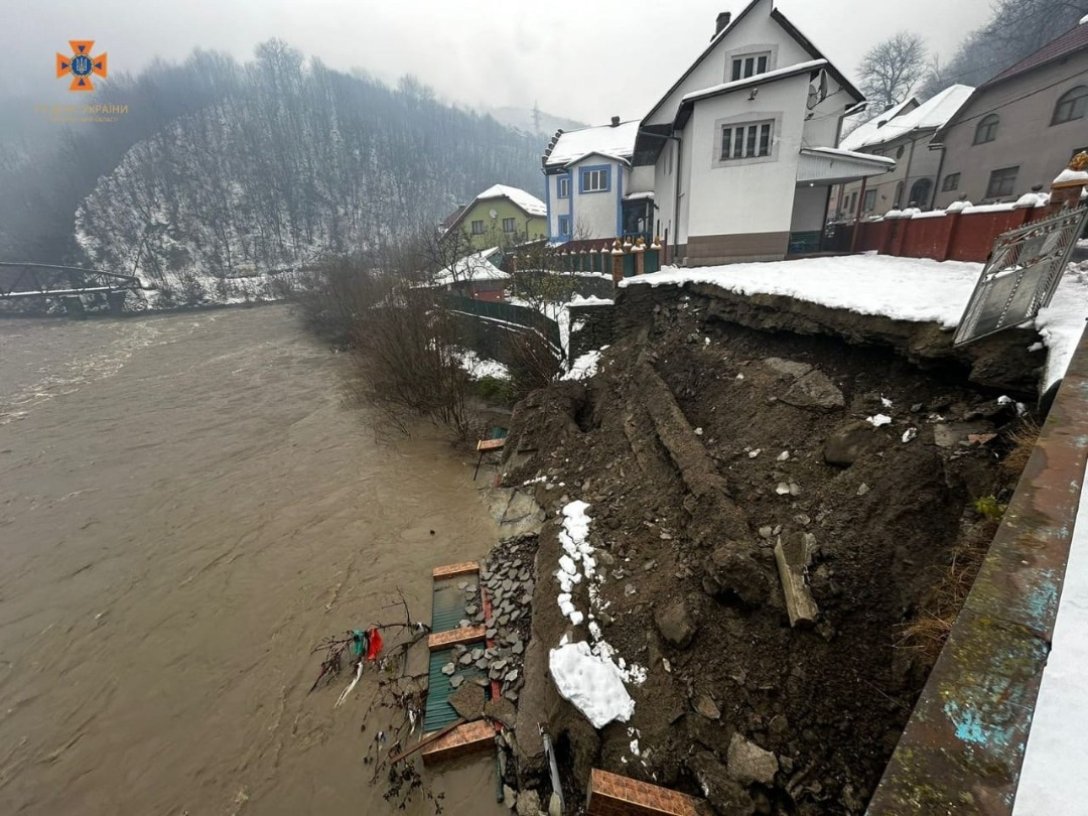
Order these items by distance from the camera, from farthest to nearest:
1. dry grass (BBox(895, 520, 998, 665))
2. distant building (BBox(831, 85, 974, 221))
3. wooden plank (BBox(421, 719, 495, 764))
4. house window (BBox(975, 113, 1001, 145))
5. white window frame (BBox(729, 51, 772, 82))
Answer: distant building (BBox(831, 85, 974, 221))
house window (BBox(975, 113, 1001, 145))
white window frame (BBox(729, 51, 772, 82))
wooden plank (BBox(421, 719, 495, 764))
dry grass (BBox(895, 520, 998, 665))

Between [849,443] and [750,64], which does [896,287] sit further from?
[750,64]

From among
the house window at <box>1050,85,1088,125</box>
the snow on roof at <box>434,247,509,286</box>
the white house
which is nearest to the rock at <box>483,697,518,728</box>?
the white house

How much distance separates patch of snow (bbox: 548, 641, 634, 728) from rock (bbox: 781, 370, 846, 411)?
→ 15.6ft

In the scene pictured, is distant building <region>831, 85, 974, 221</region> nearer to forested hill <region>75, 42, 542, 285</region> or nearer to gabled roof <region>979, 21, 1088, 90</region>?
gabled roof <region>979, 21, 1088, 90</region>

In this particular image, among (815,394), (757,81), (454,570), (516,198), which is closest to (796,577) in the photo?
(815,394)

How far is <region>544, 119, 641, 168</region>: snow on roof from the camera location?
24.2 metres

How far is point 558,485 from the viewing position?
898 cm

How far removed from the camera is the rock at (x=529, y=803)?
14.5ft

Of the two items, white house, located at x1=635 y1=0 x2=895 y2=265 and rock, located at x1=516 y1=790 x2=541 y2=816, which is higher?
white house, located at x1=635 y1=0 x2=895 y2=265

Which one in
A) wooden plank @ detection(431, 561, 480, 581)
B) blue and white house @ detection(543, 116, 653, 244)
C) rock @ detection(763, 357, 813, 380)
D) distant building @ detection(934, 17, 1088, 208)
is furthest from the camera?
blue and white house @ detection(543, 116, 653, 244)

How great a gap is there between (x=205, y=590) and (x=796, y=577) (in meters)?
9.75

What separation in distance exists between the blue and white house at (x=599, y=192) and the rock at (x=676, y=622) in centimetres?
2141

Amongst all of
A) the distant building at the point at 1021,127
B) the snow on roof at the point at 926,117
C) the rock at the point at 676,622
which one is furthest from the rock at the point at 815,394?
the snow on roof at the point at 926,117

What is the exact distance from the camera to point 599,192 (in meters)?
23.3
